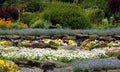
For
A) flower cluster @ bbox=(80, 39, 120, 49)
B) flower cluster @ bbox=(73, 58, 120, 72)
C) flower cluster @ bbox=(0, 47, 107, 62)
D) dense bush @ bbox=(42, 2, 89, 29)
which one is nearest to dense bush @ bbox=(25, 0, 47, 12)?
dense bush @ bbox=(42, 2, 89, 29)

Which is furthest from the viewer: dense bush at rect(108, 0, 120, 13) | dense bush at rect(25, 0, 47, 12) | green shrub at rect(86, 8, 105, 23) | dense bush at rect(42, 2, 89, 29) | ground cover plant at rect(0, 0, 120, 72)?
dense bush at rect(25, 0, 47, 12)

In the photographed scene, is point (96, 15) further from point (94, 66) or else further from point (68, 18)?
point (94, 66)

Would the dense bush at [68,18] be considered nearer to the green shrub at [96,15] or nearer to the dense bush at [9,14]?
the dense bush at [9,14]

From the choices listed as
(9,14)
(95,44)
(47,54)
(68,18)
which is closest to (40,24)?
(68,18)

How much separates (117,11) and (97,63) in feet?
52.6

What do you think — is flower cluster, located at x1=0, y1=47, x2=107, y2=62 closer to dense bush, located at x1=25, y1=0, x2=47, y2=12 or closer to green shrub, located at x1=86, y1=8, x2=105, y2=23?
green shrub, located at x1=86, y1=8, x2=105, y2=23

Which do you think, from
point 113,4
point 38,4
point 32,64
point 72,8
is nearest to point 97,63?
point 32,64

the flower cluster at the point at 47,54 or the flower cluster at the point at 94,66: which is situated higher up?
the flower cluster at the point at 94,66

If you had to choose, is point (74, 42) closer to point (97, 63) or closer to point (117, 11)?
point (97, 63)

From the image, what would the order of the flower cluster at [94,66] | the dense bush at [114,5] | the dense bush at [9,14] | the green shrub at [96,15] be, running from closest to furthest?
the flower cluster at [94,66] < the dense bush at [9,14] < the dense bush at [114,5] < the green shrub at [96,15]

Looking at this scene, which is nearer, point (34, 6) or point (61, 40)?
point (61, 40)

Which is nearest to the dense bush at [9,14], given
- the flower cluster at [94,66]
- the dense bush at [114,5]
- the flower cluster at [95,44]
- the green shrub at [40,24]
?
the green shrub at [40,24]

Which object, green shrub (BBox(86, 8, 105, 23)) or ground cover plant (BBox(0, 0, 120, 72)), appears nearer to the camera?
ground cover plant (BBox(0, 0, 120, 72))

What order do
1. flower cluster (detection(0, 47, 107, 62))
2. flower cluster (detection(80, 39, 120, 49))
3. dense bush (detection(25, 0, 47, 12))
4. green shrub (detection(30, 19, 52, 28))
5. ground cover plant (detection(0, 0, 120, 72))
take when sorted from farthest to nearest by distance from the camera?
dense bush (detection(25, 0, 47, 12))
green shrub (detection(30, 19, 52, 28))
flower cluster (detection(80, 39, 120, 49))
flower cluster (detection(0, 47, 107, 62))
ground cover plant (detection(0, 0, 120, 72))
